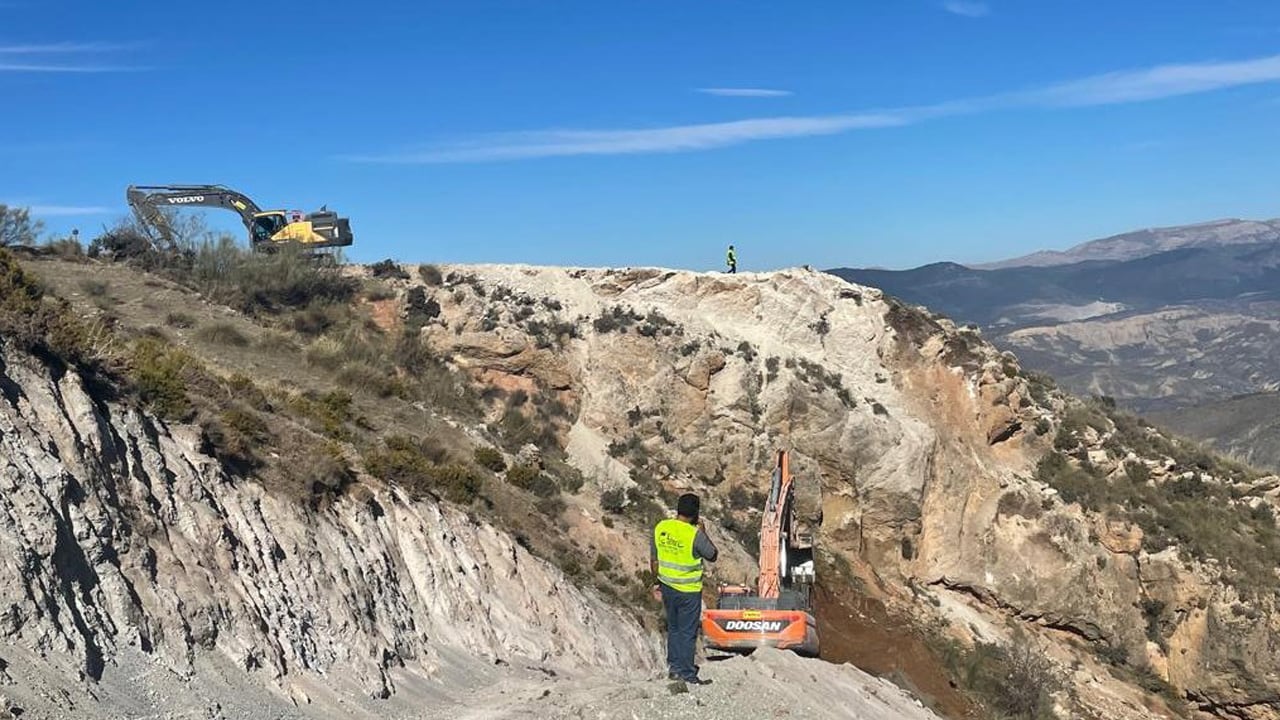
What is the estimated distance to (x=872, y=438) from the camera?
29688mm

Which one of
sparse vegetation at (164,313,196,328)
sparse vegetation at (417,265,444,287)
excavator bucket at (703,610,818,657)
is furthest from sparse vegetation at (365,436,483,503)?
sparse vegetation at (417,265,444,287)

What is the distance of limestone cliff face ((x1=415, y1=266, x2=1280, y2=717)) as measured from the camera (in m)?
27.7

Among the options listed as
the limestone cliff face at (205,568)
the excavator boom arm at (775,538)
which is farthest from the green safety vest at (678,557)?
the excavator boom arm at (775,538)

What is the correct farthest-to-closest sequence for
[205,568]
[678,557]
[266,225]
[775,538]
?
[266,225]
[775,538]
[205,568]
[678,557]

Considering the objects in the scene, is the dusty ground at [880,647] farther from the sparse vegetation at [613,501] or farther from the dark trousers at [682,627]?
the dark trousers at [682,627]

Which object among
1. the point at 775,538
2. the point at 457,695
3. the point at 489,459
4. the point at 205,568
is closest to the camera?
the point at 205,568

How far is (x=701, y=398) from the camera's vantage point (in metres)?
30.2

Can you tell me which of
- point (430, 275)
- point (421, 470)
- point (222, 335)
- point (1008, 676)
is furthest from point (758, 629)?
point (430, 275)

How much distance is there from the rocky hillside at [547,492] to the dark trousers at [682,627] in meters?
0.39

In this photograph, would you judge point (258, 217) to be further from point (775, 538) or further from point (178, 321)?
point (775, 538)

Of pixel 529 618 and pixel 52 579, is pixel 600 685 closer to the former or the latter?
pixel 529 618

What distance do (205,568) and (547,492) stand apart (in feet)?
37.2

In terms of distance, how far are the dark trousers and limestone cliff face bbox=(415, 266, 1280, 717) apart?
1433 cm

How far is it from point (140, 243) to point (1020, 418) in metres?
26.4
